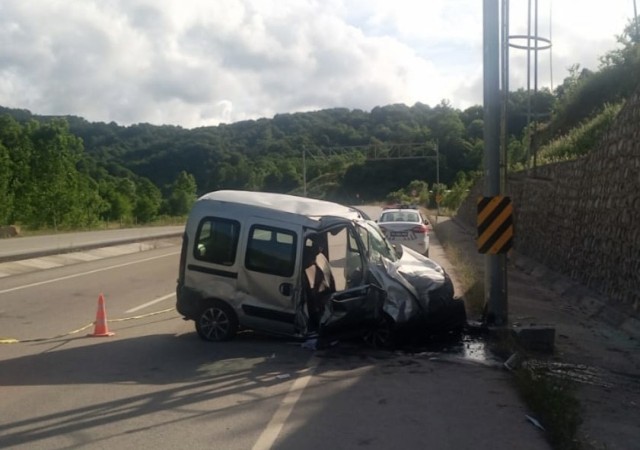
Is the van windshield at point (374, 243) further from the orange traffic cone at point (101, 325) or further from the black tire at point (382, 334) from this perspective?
the orange traffic cone at point (101, 325)

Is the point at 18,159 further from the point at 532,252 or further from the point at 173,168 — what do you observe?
the point at 532,252

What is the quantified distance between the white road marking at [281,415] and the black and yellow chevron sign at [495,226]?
4035 millimetres

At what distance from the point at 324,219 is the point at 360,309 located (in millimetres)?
1324

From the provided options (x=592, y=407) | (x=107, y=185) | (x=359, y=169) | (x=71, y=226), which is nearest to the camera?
(x=592, y=407)

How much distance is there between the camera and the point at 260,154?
8031cm

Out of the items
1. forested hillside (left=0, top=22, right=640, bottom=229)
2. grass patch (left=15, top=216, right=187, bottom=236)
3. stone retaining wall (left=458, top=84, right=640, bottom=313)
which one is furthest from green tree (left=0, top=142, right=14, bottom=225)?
stone retaining wall (left=458, top=84, right=640, bottom=313)

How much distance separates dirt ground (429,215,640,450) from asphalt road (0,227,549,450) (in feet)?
2.43

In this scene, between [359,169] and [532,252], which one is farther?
[359,169]

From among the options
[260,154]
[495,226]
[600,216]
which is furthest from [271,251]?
[260,154]

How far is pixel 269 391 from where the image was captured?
28.8ft

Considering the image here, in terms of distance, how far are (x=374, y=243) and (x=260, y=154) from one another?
68868mm

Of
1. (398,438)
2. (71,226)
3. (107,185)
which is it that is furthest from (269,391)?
(107,185)

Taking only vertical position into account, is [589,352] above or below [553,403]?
below

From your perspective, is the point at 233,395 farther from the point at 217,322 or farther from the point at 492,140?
the point at 492,140
